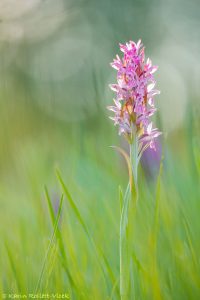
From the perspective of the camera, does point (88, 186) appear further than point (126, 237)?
Yes

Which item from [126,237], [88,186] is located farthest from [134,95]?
[88,186]

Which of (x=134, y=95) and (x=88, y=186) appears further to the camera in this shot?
(x=88, y=186)

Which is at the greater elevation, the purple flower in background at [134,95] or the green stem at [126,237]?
the purple flower in background at [134,95]

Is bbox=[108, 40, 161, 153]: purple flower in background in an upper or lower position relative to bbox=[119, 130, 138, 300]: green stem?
upper

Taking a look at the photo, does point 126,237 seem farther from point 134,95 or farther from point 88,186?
point 88,186

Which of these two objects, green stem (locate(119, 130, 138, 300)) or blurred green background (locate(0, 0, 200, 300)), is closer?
green stem (locate(119, 130, 138, 300))

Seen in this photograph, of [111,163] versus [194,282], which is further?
[111,163]

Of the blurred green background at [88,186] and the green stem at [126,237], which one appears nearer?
the green stem at [126,237]

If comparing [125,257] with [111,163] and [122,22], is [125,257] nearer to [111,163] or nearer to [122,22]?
[111,163]

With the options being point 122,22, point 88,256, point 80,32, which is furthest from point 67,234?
point 80,32

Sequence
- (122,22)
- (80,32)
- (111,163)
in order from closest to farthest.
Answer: (111,163) → (122,22) → (80,32)

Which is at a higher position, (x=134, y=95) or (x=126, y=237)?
(x=134, y=95)
